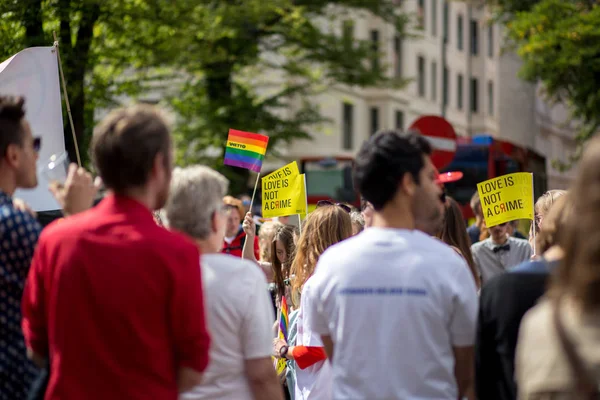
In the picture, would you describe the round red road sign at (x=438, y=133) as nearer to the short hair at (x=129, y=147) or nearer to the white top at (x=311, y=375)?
the white top at (x=311, y=375)

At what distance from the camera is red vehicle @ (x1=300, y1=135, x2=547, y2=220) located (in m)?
21.4

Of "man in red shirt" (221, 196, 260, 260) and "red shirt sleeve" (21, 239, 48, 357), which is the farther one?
"man in red shirt" (221, 196, 260, 260)

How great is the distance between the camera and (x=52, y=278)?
3418 mm

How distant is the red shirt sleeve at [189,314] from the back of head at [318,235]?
97.4 inches

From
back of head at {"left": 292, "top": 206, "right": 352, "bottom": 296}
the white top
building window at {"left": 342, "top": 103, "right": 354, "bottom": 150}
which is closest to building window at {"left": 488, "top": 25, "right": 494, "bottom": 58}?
building window at {"left": 342, "top": 103, "right": 354, "bottom": 150}

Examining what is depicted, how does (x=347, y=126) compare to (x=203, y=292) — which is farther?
(x=347, y=126)

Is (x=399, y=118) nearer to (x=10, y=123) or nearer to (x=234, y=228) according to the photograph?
(x=234, y=228)

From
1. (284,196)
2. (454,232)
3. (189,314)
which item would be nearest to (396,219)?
(189,314)

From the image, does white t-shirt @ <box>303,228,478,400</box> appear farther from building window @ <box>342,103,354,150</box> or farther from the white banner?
building window @ <box>342,103,354,150</box>

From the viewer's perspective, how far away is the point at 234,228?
35.8 feet

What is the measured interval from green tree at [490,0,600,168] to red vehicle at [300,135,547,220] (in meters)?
Answer: 1.40

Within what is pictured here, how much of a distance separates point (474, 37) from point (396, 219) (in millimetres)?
56524

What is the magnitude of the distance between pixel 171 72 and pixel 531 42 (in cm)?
791

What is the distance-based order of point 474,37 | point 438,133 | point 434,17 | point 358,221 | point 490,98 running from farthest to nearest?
point 490,98, point 474,37, point 434,17, point 438,133, point 358,221
